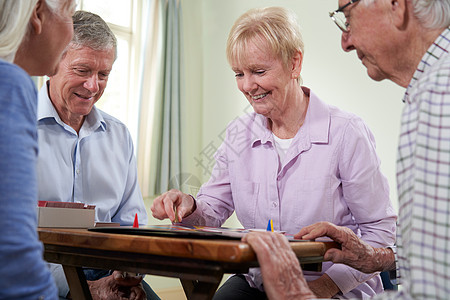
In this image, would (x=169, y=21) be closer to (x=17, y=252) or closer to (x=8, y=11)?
(x=8, y=11)

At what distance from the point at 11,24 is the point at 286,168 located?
114 cm

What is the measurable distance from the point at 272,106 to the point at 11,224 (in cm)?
135

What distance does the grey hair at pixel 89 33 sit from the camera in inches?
80.9

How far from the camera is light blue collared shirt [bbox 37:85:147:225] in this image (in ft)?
6.25

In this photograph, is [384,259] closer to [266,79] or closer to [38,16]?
[266,79]

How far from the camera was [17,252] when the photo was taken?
2.52 ft

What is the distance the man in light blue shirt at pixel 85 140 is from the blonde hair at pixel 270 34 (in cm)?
59

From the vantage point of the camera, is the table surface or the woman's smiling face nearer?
the table surface

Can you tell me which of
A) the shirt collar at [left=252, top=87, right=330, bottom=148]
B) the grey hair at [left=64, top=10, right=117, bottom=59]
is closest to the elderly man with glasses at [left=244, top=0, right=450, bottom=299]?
the shirt collar at [left=252, top=87, right=330, bottom=148]

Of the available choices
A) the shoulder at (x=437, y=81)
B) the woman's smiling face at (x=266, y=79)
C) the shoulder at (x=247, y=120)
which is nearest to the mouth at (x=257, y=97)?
the woman's smiling face at (x=266, y=79)

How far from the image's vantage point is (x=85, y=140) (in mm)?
2068

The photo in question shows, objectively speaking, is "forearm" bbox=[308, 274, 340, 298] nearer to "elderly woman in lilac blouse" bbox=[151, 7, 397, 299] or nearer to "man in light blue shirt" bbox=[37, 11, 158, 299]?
"elderly woman in lilac blouse" bbox=[151, 7, 397, 299]

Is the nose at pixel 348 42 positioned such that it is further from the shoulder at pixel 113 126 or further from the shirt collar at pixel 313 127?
the shoulder at pixel 113 126

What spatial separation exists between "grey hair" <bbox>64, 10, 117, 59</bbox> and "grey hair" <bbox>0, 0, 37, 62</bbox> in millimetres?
1055
